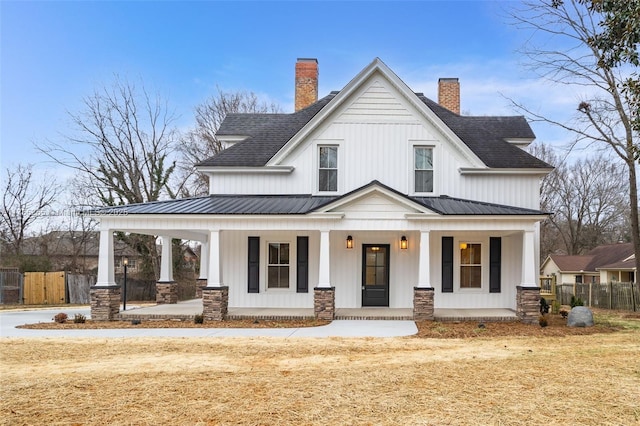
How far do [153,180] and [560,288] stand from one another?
25.4m

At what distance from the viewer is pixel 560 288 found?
1142 inches

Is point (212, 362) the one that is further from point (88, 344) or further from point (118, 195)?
point (118, 195)

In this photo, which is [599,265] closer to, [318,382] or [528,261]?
[528,261]

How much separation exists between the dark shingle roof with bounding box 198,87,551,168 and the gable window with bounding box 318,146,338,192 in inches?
69.9

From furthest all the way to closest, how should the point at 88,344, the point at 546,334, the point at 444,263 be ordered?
the point at 444,263 < the point at 546,334 < the point at 88,344

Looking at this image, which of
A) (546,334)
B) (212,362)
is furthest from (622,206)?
(212,362)

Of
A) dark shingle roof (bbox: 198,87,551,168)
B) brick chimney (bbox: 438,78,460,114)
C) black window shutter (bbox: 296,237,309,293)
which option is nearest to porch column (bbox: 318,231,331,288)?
black window shutter (bbox: 296,237,309,293)

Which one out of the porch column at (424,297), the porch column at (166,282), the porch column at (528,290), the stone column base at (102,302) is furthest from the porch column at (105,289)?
the porch column at (528,290)

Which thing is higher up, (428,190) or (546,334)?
(428,190)

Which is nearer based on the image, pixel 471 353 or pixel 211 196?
pixel 471 353

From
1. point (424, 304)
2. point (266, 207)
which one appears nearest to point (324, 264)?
point (266, 207)

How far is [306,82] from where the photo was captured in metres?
20.6

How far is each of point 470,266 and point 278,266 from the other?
6434 millimetres

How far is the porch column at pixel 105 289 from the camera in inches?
567
